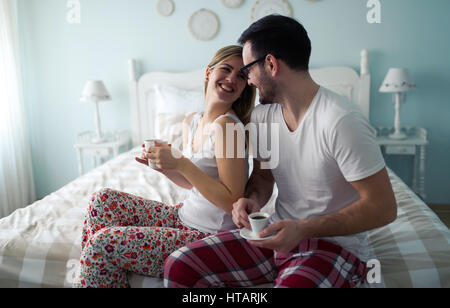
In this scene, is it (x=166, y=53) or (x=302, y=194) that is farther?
(x=166, y=53)

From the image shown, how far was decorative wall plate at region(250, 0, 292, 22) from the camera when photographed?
3033 mm

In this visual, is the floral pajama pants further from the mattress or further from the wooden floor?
the wooden floor

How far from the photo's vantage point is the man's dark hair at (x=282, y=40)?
3.60 feet

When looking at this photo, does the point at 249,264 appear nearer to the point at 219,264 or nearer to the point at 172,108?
the point at 219,264

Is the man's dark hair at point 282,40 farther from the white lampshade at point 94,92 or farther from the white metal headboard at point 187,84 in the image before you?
the white lampshade at point 94,92

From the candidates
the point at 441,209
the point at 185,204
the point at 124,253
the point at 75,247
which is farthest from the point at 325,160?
the point at 441,209

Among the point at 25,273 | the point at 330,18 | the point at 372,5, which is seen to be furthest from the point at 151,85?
the point at 25,273

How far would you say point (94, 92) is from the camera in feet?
10.1

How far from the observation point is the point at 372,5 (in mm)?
2904

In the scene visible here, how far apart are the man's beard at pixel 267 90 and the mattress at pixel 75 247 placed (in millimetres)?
631

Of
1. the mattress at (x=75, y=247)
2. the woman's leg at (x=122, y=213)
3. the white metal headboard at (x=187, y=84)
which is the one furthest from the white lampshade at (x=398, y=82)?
the woman's leg at (x=122, y=213)

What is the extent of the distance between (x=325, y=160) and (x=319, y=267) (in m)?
0.30

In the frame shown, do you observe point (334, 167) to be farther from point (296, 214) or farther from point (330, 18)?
point (330, 18)

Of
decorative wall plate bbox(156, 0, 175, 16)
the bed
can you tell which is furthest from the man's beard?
decorative wall plate bbox(156, 0, 175, 16)
